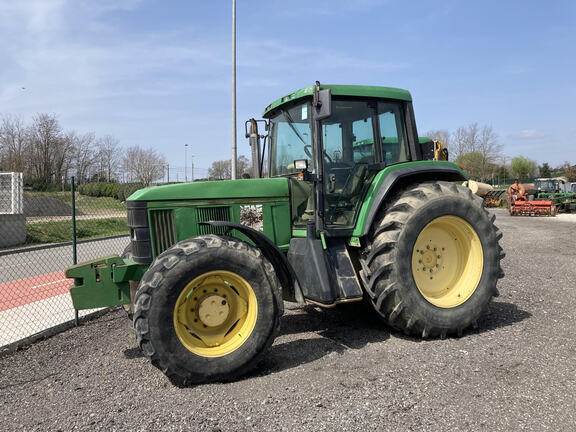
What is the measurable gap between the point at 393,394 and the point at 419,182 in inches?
96.8

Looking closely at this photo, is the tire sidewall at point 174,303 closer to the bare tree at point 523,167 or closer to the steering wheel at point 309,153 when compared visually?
the steering wheel at point 309,153

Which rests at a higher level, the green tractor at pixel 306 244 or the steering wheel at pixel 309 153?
the steering wheel at pixel 309 153

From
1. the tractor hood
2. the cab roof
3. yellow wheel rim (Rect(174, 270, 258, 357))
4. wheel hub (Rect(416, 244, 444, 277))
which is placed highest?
the cab roof

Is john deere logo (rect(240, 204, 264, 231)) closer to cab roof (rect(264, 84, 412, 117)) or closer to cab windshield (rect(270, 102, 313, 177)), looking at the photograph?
cab windshield (rect(270, 102, 313, 177))

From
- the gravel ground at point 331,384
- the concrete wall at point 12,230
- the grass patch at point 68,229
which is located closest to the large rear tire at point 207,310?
the gravel ground at point 331,384

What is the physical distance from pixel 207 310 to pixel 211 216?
971mm

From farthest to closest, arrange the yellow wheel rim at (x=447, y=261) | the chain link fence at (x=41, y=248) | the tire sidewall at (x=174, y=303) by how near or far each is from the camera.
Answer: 1. the chain link fence at (x=41, y=248)
2. the yellow wheel rim at (x=447, y=261)
3. the tire sidewall at (x=174, y=303)

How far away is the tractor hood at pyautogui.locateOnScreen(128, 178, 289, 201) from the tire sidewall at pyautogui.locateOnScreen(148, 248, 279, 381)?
78 centimetres

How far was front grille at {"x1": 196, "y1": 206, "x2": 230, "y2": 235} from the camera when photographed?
4660mm

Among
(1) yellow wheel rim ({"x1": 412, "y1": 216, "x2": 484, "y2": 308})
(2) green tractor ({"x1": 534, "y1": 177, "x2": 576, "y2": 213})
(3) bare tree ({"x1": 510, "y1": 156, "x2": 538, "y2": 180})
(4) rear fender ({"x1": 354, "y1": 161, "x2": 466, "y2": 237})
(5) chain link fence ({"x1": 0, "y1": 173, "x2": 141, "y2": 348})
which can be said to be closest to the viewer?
(4) rear fender ({"x1": 354, "y1": 161, "x2": 466, "y2": 237})

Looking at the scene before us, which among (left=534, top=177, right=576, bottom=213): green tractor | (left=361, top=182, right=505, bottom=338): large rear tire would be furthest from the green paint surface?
(left=534, top=177, right=576, bottom=213): green tractor

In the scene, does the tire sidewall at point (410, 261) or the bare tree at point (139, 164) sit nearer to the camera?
the tire sidewall at point (410, 261)

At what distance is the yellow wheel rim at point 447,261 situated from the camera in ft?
16.7

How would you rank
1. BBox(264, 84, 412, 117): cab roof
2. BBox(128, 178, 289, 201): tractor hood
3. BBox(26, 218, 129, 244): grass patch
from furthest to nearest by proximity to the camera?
BBox(26, 218, 129, 244): grass patch < BBox(264, 84, 412, 117): cab roof < BBox(128, 178, 289, 201): tractor hood
